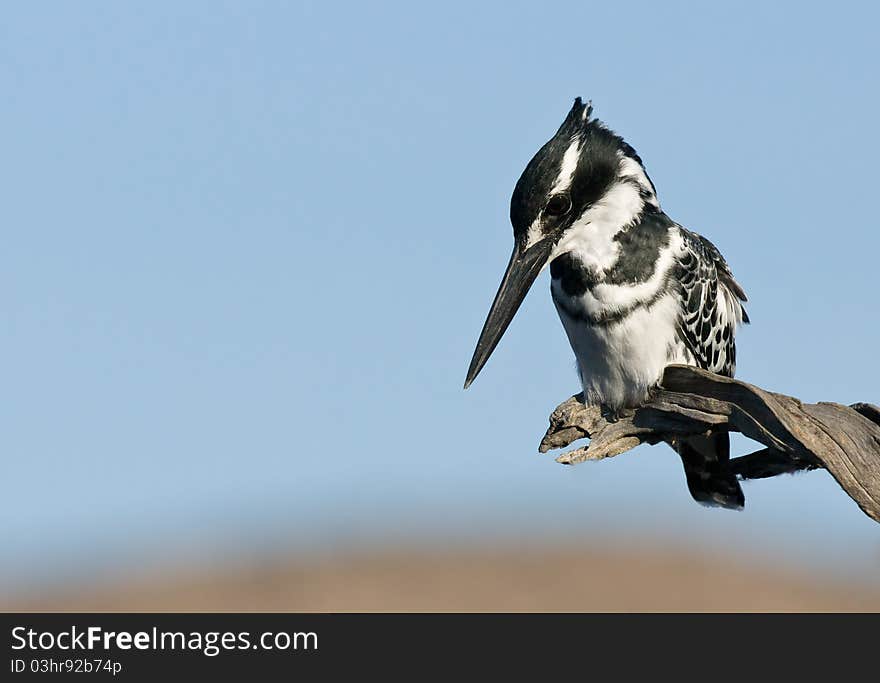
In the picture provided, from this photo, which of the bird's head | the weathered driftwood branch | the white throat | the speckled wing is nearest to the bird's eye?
the bird's head

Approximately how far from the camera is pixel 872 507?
18.7ft

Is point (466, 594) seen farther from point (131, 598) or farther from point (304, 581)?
point (131, 598)

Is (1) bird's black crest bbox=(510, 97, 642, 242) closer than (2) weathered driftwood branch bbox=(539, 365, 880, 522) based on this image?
No

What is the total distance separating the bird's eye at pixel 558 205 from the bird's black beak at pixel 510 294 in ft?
0.46

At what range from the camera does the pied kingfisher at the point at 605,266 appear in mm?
6789

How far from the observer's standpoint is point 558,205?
6.75 metres

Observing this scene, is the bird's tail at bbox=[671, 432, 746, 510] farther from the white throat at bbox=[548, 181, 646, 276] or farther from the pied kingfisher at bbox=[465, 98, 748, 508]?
the white throat at bbox=[548, 181, 646, 276]

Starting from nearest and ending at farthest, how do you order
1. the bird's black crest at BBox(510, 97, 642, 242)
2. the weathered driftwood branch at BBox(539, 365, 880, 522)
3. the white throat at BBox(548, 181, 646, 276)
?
1. the weathered driftwood branch at BBox(539, 365, 880, 522)
2. the bird's black crest at BBox(510, 97, 642, 242)
3. the white throat at BBox(548, 181, 646, 276)

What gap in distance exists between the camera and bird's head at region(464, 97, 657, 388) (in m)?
6.68

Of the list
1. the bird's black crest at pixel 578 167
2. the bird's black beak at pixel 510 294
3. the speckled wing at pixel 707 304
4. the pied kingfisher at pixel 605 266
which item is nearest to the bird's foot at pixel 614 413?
the pied kingfisher at pixel 605 266

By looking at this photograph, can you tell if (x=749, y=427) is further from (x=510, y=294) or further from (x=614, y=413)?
(x=510, y=294)

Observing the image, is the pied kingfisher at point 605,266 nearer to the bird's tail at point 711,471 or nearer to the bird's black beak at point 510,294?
the bird's black beak at point 510,294
